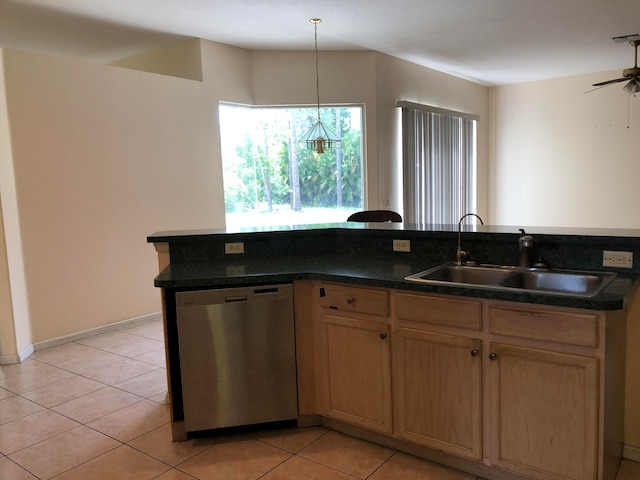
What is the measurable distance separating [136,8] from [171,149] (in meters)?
1.33

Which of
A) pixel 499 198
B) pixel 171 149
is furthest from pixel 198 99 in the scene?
pixel 499 198

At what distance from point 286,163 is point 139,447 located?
13.0 ft

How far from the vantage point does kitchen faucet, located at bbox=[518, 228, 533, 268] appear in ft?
7.52

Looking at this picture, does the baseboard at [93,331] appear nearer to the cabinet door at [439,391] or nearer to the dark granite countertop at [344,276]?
the dark granite countertop at [344,276]

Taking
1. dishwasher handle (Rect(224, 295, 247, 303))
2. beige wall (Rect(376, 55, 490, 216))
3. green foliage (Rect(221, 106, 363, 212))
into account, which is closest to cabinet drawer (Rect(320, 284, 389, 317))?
dishwasher handle (Rect(224, 295, 247, 303))

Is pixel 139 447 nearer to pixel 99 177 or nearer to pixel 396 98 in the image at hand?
pixel 99 177

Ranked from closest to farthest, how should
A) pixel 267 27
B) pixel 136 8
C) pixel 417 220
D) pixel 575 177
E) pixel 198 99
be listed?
pixel 136 8, pixel 267 27, pixel 198 99, pixel 417 220, pixel 575 177

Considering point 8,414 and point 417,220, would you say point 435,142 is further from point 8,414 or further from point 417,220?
point 8,414

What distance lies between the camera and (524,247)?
2.32 meters

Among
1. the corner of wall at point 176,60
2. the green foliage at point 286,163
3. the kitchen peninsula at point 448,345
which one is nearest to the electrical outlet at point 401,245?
the kitchen peninsula at point 448,345

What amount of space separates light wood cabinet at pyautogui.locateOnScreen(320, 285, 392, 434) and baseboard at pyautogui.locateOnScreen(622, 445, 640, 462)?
1065mm

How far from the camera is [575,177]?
754 cm

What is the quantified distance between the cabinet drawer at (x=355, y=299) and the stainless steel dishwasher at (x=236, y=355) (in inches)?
7.5

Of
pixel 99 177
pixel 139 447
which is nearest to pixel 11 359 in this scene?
pixel 99 177
